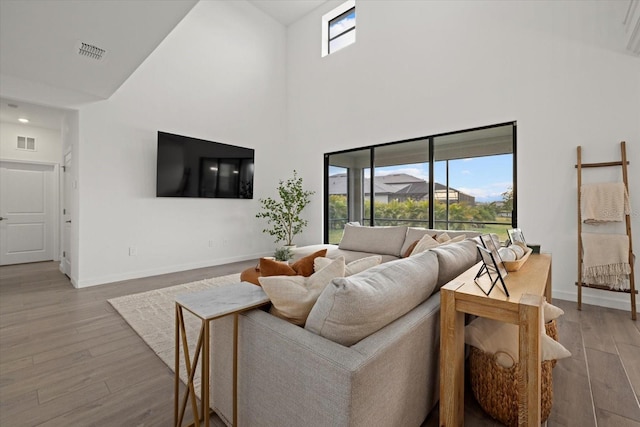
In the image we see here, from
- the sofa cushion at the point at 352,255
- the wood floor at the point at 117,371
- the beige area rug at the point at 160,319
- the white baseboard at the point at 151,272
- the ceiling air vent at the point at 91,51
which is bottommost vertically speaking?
the wood floor at the point at 117,371

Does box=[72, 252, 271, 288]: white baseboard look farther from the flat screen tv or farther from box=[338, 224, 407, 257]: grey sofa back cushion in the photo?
box=[338, 224, 407, 257]: grey sofa back cushion

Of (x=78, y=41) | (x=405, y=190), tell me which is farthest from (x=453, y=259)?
(x=78, y=41)

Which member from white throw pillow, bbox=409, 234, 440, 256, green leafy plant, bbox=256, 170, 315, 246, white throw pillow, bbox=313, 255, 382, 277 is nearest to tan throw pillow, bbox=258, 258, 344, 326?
white throw pillow, bbox=313, 255, 382, 277

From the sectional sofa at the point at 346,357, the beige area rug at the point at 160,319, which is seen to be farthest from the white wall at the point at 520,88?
the beige area rug at the point at 160,319

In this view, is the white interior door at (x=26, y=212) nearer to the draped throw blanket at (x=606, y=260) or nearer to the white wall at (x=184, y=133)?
the white wall at (x=184, y=133)

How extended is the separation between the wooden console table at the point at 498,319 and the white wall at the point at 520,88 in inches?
103

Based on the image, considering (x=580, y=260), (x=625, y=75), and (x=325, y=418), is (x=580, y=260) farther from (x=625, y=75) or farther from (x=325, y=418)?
(x=325, y=418)

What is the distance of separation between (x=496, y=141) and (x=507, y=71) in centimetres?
88

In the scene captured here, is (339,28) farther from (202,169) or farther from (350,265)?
(350,265)

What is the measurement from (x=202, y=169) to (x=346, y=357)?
460cm

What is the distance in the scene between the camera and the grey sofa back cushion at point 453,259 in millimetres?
1639

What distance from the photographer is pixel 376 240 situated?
154 inches

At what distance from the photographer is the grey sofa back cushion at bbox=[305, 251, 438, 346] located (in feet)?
3.38

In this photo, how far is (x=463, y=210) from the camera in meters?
4.40
